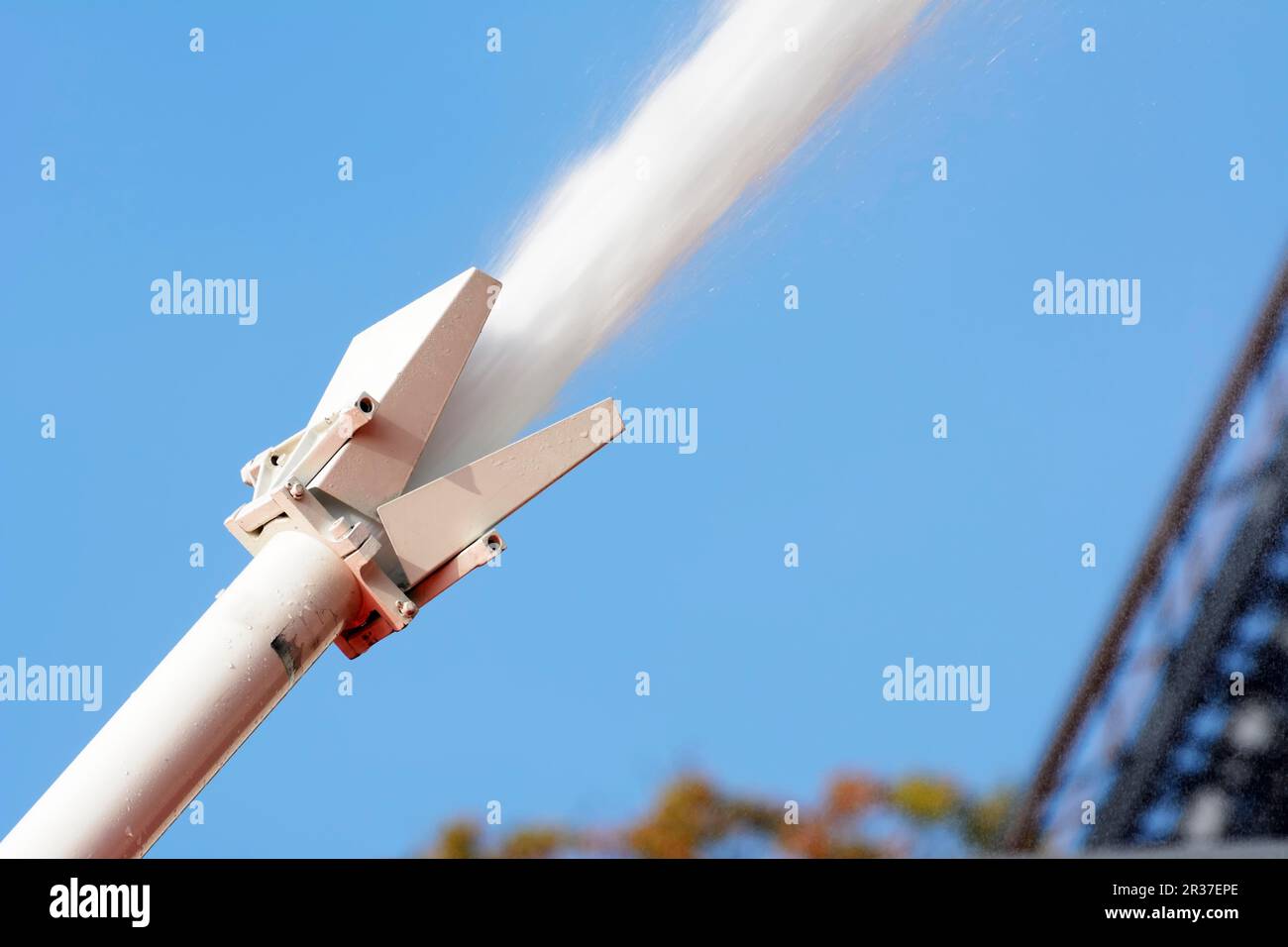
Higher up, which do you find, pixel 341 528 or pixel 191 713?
pixel 341 528

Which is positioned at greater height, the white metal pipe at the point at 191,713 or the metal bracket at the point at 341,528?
the metal bracket at the point at 341,528

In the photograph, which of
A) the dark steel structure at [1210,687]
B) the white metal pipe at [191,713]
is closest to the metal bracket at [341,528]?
the white metal pipe at [191,713]

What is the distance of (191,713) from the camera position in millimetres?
4961

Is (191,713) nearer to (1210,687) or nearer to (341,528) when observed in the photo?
(341,528)

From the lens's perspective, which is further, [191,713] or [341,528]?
[341,528]

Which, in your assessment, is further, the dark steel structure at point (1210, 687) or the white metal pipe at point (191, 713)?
the dark steel structure at point (1210, 687)

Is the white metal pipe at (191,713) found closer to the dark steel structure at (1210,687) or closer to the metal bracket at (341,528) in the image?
the metal bracket at (341,528)

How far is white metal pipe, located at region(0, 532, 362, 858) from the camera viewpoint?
4.75m

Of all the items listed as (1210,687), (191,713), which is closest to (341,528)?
(191,713)

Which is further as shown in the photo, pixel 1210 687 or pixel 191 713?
pixel 1210 687

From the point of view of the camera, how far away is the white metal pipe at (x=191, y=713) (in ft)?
15.6
